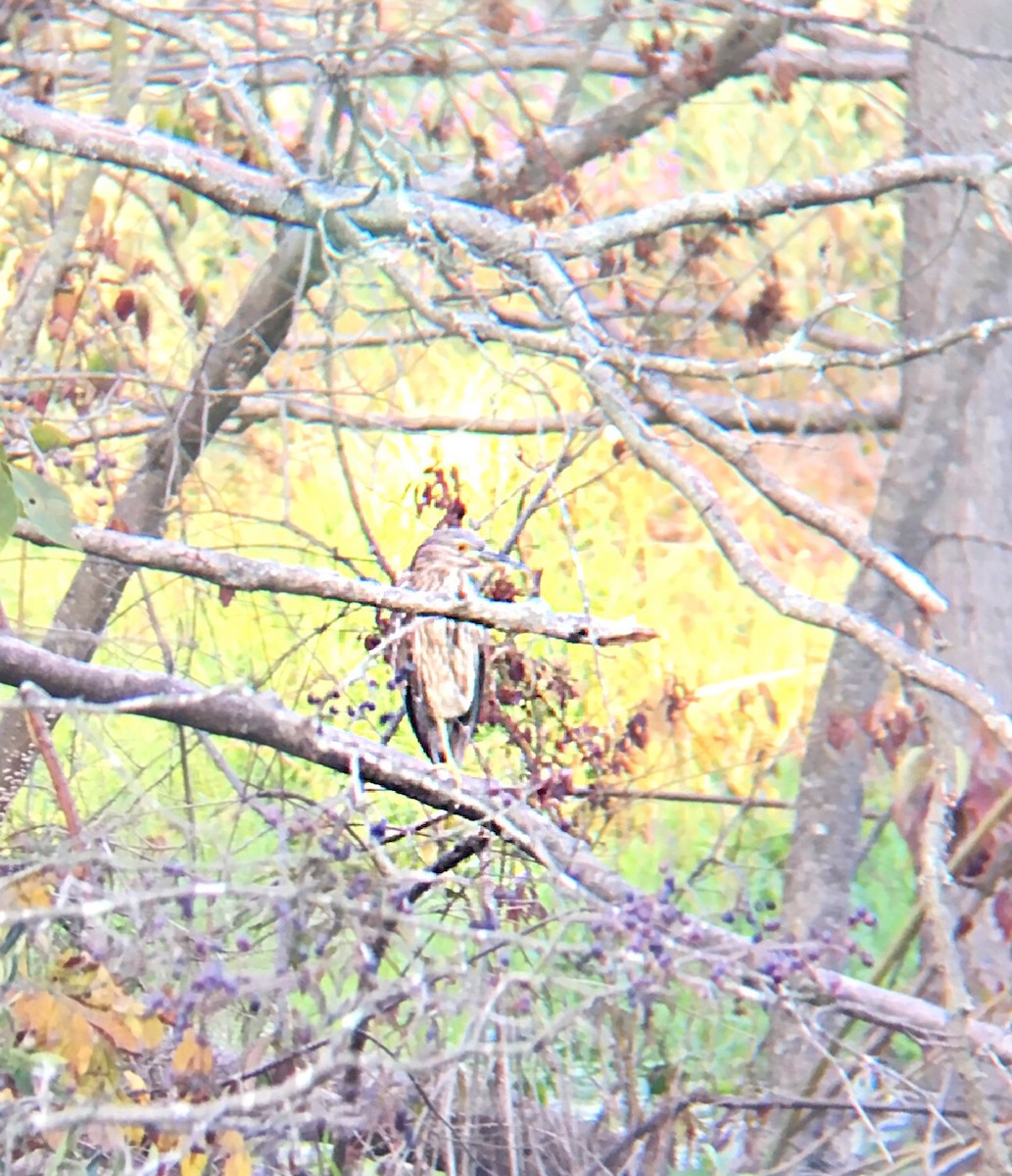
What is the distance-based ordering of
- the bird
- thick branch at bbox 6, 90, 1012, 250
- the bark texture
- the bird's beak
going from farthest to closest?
the bark texture, the bird, the bird's beak, thick branch at bbox 6, 90, 1012, 250

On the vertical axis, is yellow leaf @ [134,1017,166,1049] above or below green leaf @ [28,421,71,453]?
below

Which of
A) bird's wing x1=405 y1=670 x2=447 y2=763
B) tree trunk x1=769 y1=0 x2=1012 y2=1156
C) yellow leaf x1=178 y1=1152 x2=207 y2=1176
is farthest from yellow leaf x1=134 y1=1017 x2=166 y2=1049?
tree trunk x1=769 y1=0 x2=1012 y2=1156

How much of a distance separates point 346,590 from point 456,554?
138cm

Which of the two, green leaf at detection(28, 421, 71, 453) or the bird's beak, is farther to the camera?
the bird's beak

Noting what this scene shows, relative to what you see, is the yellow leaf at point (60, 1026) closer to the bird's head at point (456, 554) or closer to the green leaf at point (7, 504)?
the green leaf at point (7, 504)

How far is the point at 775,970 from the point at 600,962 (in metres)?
0.22

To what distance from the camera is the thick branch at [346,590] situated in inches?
92.4

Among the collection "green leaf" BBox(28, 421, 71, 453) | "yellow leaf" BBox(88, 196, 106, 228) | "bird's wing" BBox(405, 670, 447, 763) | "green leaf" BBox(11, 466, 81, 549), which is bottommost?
"bird's wing" BBox(405, 670, 447, 763)

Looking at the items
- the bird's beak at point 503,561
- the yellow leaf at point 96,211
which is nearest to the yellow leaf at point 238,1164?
the bird's beak at point 503,561

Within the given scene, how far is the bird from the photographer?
3879 millimetres

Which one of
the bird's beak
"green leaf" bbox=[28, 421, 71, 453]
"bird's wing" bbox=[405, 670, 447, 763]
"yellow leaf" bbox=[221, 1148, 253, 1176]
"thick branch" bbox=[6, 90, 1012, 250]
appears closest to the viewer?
"yellow leaf" bbox=[221, 1148, 253, 1176]

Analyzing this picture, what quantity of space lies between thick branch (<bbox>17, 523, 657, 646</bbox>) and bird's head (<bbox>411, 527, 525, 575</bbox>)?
3.38 feet

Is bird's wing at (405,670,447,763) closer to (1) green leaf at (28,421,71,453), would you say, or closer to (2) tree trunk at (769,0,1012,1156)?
(2) tree trunk at (769,0,1012,1156)

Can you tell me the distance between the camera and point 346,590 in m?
2.54
